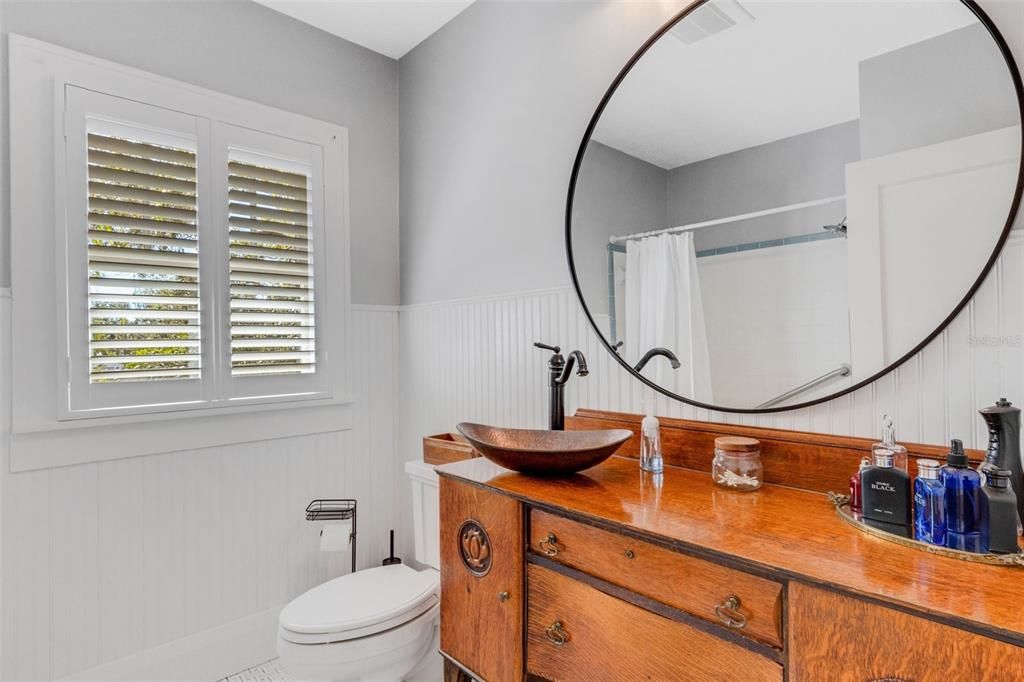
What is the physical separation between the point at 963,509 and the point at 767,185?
79 centimetres

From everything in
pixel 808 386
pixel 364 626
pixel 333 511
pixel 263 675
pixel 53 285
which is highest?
pixel 53 285

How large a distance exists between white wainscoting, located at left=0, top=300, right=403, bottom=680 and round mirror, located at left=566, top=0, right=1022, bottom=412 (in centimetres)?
132

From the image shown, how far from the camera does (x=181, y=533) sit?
6.45ft

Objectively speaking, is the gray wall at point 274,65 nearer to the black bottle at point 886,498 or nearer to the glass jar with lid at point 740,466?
the glass jar with lid at point 740,466

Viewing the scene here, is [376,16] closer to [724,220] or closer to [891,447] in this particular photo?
[724,220]

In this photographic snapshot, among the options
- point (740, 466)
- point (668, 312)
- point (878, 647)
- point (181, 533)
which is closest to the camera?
point (878, 647)

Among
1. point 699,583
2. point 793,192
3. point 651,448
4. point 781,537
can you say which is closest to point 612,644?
point 699,583

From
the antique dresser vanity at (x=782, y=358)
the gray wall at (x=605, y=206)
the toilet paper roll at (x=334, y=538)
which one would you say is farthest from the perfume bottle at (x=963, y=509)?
the toilet paper roll at (x=334, y=538)

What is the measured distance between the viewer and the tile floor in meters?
2.01

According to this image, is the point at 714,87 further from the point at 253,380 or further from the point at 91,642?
the point at 91,642

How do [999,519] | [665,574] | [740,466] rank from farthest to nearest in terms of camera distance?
[740,466] → [665,574] → [999,519]

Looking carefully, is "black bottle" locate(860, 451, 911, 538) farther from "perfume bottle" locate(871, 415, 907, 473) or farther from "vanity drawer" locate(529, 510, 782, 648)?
"vanity drawer" locate(529, 510, 782, 648)

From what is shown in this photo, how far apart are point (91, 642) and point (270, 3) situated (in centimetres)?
238

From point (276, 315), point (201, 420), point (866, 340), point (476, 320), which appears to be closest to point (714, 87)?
point (866, 340)
